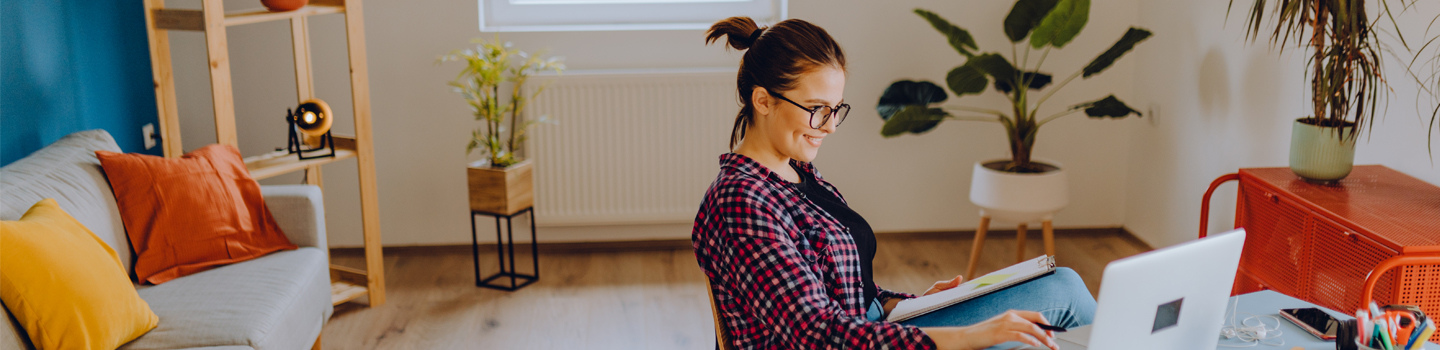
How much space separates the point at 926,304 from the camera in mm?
1545

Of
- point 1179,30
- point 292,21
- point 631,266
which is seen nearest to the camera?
point 292,21

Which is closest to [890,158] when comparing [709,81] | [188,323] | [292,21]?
[709,81]

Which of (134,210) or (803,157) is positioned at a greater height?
(803,157)

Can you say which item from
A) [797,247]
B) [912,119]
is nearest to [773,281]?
[797,247]

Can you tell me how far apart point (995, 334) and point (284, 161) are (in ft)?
7.63

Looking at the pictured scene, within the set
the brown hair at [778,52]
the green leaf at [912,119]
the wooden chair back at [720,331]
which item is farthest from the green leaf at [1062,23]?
the wooden chair back at [720,331]

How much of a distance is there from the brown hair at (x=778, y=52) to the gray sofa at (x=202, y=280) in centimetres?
121

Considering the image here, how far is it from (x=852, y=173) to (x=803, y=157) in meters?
2.23

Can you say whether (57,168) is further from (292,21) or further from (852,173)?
(852,173)

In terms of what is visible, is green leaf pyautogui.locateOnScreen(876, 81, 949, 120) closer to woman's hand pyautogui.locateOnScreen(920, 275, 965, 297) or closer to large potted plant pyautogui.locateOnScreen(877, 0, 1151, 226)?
large potted plant pyautogui.locateOnScreen(877, 0, 1151, 226)

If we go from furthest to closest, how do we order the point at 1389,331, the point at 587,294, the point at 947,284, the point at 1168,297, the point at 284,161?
the point at 587,294
the point at 284,161
the point at 947,284
the point at 1389,331
the point at 1168,297

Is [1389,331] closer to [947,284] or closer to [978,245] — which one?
[947,284]

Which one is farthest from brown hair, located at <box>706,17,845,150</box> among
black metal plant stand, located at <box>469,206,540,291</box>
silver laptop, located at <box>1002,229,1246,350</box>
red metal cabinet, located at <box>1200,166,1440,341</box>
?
black metal plant stand, located at <box>469,206,540,291</box>

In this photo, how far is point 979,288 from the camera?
58.1 inches
